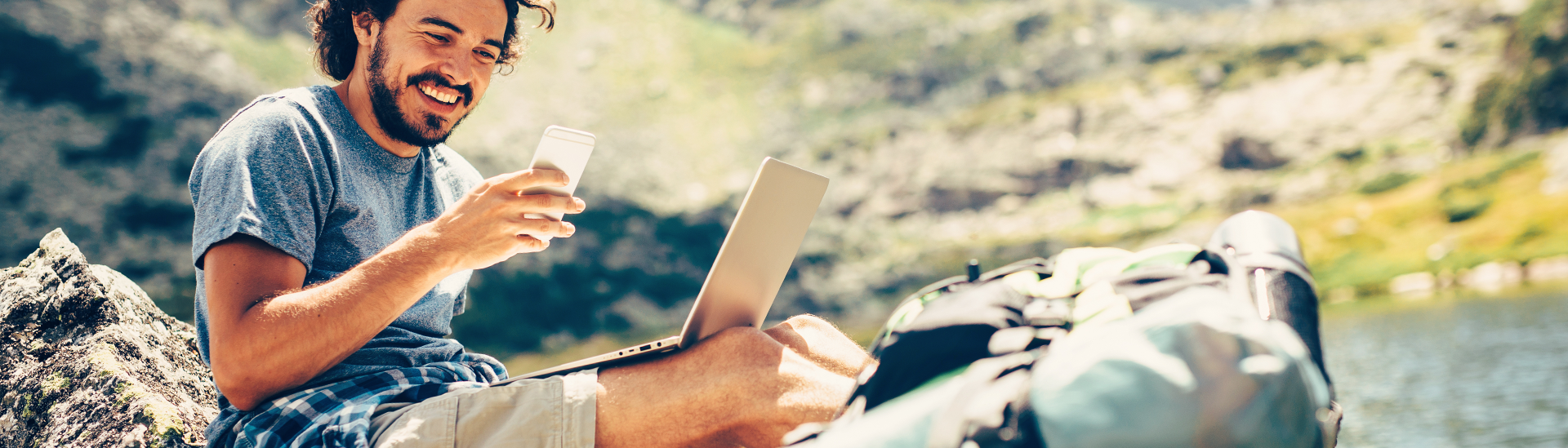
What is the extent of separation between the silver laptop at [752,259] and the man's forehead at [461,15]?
4.09 ft

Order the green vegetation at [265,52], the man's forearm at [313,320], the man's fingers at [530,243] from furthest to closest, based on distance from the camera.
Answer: the green vegetation at [265,52] → the man's fingers at [530,243] → the man's forearm at [313,320]

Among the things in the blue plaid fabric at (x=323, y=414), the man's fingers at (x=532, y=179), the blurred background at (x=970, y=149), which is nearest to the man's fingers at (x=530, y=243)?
the man's fingers at (x=532, y=179)

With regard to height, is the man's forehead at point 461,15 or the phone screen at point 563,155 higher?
the man's forehead at point 461,15

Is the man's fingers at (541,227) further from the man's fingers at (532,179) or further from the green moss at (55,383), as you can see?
the green moss at (55,383)

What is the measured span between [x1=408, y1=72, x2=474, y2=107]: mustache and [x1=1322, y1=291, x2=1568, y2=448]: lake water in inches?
374

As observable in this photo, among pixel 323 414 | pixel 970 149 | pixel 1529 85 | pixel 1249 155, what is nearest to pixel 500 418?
pixel 323 414

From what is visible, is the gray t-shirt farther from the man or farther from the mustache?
the mustache

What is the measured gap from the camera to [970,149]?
247ft

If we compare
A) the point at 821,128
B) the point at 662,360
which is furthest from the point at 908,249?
the point at 662,360

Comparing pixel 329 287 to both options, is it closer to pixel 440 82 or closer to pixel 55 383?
pixel 440 82

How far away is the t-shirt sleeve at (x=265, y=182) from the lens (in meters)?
1.92

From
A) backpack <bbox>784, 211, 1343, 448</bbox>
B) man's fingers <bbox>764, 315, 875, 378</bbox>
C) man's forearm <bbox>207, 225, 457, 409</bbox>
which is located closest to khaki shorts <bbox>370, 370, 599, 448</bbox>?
man's forearm <bbox>207, 225, 457, 409</bbox>

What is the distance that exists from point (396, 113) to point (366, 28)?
41 cm

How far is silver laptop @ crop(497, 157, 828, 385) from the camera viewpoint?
210 centimetres
